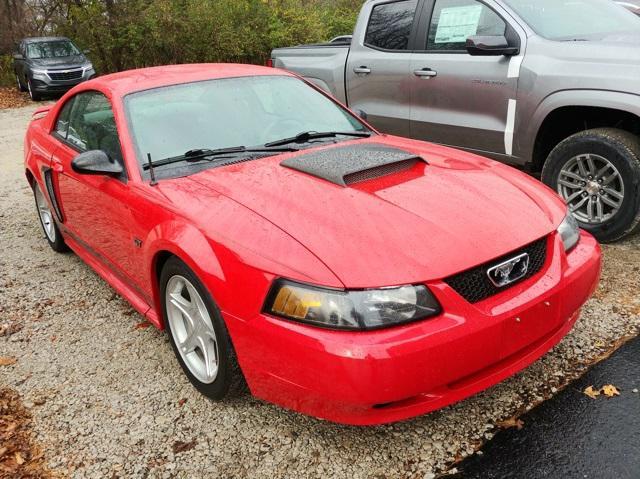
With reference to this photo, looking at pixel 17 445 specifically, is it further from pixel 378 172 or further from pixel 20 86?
pixel 20 86

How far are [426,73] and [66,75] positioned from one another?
1377 cm

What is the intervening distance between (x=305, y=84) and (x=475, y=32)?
5.80ft

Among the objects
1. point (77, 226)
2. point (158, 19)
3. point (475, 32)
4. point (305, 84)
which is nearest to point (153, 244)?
point (77, 226)

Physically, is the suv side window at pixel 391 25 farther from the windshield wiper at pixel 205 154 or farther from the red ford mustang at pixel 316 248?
the windshield wiper at pixel 205 154

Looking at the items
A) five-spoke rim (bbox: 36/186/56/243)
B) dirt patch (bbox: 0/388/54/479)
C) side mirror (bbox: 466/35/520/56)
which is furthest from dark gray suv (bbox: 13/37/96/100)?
dirt patch (bbox: 0/388/54/479)

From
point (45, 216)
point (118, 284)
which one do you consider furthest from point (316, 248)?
point (45, 216)

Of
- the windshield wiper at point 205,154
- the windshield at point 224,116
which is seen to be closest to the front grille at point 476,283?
the windshield wiper at point 205,154

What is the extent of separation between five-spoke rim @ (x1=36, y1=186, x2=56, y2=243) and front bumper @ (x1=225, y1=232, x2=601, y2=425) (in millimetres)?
3109

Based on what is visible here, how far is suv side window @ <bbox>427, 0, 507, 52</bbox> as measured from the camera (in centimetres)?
464

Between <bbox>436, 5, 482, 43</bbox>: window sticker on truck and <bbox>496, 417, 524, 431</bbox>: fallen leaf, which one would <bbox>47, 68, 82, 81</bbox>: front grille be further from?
<bbox>496, 417, 524, 431</bbox>: fallen leaf

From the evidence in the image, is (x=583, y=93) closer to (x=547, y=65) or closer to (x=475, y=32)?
(x=547, y=65)

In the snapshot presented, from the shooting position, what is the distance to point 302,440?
2479mm

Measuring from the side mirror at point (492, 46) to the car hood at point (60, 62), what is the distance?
14.5 meters

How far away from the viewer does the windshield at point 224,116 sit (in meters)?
3.15
